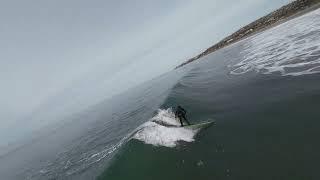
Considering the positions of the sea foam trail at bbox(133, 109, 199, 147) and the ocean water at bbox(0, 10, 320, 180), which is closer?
the ocean water at bbox(0, 10, 320, 180)

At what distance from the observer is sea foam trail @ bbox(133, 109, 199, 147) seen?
2970cm

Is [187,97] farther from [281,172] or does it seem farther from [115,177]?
[281,172]

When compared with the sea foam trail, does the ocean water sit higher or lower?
lower

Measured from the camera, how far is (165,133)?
32.5 meters

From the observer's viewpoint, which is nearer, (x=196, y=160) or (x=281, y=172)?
(x=281, y=172)

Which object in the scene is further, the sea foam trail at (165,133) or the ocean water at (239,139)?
the sea foam trail at (165,133)

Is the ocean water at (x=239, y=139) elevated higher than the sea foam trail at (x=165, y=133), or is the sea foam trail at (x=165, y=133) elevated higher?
the sea foam trail at (x=165, y=133)

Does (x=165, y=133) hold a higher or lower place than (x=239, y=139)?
higher

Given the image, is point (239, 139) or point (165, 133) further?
point (165, 133)

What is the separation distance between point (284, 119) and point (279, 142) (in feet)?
14.4

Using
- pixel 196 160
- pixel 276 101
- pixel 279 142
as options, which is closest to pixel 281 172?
pixel 279 142

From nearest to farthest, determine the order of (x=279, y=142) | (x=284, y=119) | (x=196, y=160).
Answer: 1. (x=279, y=142)
2. (x=196, y=160)
3. (x=284, y=119)

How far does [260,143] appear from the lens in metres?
22.6

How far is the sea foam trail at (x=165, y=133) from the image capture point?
29703 millimetres
